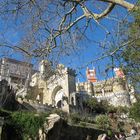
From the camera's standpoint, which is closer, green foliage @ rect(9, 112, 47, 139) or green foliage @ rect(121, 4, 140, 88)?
green foliage @ rect(121, 4, 140, 88)

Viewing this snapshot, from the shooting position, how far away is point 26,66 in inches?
419

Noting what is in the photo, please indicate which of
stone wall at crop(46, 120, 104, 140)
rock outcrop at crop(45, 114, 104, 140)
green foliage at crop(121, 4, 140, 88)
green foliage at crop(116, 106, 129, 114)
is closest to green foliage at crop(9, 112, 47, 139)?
rock outcrop at crop(45, 114, 104, 140)

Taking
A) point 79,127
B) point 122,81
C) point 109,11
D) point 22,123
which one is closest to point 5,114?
point 22,123

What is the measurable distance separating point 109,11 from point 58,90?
152 ft

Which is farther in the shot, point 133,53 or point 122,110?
point 122,110

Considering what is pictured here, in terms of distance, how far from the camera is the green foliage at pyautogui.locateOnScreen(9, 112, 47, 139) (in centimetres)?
1650

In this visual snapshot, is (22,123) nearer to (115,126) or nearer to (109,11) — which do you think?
(109,11)

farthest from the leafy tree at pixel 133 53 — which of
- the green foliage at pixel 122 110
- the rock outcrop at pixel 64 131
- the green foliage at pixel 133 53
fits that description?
the green foliage at pixel 122 110

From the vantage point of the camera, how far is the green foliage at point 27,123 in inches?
650

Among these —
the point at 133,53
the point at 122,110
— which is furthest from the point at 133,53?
the point at 122,110

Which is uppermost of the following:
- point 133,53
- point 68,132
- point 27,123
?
point 133,53

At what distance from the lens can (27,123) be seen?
55.2 feet

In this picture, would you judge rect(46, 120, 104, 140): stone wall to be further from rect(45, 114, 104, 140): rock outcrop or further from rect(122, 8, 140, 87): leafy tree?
rect(122, 8, 140, 87): leafy tree

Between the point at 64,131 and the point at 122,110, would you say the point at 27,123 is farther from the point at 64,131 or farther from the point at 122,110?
the point at 122,110
